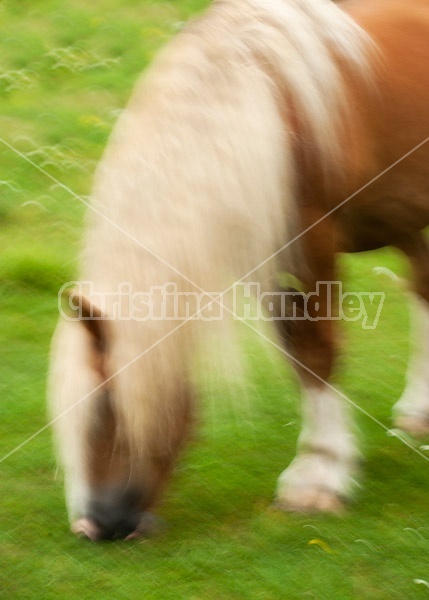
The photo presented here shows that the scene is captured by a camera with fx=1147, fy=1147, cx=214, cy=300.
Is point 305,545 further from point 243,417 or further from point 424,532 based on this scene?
point 243,417

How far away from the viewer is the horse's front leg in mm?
3492

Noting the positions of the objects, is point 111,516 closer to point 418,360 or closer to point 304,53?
point 304,53

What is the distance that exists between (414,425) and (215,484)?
862 millimetres

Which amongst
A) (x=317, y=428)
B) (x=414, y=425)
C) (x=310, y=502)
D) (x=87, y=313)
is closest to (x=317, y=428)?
(x=317, y=428)

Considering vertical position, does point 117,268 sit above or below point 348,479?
above

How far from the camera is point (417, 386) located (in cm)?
423

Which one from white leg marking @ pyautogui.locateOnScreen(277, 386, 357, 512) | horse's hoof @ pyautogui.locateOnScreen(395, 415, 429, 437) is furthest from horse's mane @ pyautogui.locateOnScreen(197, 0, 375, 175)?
horse's hoof @ pyautogui.locateOnScreen(395, 415, 429, 437)

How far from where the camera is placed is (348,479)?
3623mm

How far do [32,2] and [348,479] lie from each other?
6.27 metres

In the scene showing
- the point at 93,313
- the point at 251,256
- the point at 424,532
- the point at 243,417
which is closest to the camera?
the point at 93,313

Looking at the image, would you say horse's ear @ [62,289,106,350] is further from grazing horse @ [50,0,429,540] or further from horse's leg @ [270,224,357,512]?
horse's leg @ [270,224,357,512]

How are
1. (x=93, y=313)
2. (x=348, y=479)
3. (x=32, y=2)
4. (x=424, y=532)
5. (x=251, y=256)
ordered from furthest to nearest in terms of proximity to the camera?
(x=32, y=2), (x=348, y=479), (x=424, y=532), (x=251, y=256), (x=93, y=313)

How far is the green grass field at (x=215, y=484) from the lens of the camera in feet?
10.3

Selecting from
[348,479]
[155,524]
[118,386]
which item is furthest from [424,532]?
[118,386]
